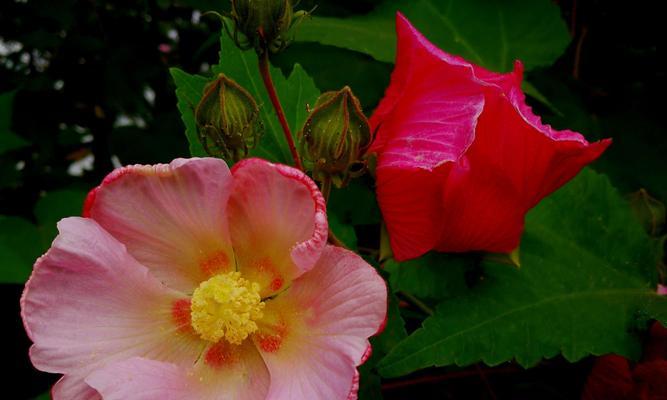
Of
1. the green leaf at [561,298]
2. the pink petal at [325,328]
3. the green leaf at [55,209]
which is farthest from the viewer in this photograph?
the green leaf at [55,209]

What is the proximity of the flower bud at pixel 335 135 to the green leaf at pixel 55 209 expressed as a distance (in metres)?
0.65

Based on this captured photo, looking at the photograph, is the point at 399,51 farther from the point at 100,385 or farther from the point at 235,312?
the point at 100,385

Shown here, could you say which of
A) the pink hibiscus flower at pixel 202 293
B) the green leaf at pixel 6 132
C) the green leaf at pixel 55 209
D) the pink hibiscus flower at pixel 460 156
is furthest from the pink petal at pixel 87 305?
the green leaf at pixel 6 132

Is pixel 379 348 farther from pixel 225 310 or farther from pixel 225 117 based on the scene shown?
pixel 225 117

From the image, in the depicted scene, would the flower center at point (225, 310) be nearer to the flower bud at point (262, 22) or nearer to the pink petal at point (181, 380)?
the pink petal at point (181, 380)

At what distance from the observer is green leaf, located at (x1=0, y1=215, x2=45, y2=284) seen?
1037 mm

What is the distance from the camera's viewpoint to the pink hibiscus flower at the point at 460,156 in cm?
59

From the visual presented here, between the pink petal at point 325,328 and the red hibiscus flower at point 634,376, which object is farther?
the red hibiscus flower at point 634,376

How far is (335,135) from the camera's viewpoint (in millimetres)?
613

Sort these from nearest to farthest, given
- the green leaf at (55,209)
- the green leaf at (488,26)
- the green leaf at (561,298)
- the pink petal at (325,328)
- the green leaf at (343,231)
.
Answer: the pink petal at (325,328) → the green leaf at (561,298) → the green leaf at (343,231) → the green leaf at (488,26) → the green leaf at (55,209)

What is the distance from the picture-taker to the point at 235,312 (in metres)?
0.62

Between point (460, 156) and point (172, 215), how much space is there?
24 centimetres

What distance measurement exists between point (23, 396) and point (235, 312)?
0.83m

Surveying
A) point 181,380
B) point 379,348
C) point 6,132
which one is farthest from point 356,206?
point 6,132
